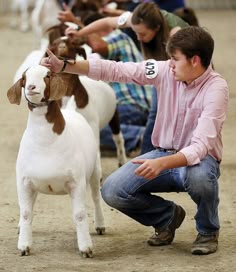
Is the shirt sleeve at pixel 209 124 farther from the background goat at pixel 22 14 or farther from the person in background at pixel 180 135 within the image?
the background goat at pixel 22 14

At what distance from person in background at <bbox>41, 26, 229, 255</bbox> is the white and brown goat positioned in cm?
117

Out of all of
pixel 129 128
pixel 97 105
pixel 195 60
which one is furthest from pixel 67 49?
pixel 195 60

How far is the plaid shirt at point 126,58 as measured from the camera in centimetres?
756

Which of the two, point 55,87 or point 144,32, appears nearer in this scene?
point 55,87

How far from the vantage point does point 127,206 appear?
15.6ft

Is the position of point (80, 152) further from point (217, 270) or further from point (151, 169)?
point (217, 270)

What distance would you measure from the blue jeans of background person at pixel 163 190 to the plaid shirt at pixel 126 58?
281 centimetres

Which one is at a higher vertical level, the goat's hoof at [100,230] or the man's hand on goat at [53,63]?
the man's hand on goat at [53,63]

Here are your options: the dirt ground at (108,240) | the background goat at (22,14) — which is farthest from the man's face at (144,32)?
the background goat at (22,14)

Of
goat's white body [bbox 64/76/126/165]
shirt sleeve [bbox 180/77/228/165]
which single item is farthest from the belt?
goat's white body [bbox 64/76/126/165]

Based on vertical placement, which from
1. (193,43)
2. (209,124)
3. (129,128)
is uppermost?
(193,43)

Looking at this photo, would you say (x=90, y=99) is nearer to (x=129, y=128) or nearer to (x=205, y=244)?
(x=129, y=128)

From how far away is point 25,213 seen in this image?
4633mm

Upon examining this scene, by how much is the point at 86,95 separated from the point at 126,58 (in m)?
1.34
